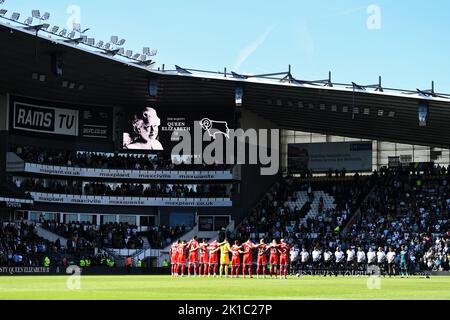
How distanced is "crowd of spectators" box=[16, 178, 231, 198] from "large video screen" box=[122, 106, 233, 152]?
325 cm

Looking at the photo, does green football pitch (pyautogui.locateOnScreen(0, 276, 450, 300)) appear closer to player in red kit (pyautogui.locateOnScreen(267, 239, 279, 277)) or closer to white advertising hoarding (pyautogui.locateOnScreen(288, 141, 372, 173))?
player in red kit (pyautogui.locateOnScreen(267, 239, 279, 277))

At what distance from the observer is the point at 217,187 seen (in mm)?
72000

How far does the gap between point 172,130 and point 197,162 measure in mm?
3248

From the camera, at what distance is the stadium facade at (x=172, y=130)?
61.8 m

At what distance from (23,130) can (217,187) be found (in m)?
15.8

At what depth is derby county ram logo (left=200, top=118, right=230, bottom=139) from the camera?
232ft

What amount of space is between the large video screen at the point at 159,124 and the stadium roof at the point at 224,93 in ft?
2.88

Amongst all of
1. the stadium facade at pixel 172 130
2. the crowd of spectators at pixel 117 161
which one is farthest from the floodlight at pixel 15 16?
the crowd of spectators at pixel 117 161

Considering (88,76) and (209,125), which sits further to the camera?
(209,125)

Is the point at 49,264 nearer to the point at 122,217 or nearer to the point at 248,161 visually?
the point at 122,217

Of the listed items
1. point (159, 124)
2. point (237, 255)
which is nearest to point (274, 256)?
point (237, 255)

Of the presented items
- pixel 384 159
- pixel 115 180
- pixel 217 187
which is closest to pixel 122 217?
pixel 115 180

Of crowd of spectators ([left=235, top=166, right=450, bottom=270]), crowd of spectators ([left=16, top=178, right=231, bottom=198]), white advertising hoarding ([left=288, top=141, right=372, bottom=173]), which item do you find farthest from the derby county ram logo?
white advertising hoarding ([left=288, top=141, right=372, bottom=173])

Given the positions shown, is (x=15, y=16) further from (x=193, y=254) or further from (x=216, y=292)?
(x=216, y=292)
